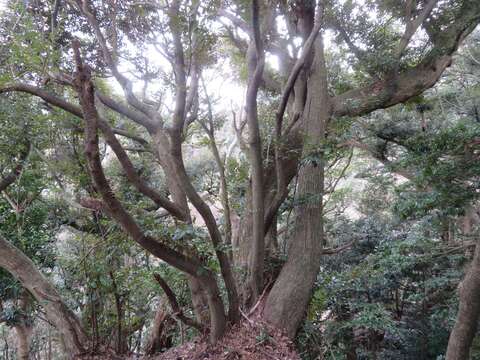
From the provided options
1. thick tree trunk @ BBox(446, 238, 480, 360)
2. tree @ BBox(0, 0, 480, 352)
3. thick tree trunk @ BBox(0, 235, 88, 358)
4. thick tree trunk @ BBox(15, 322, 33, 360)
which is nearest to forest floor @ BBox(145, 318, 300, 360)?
tree @ BBox(0, 0, 480, 352)

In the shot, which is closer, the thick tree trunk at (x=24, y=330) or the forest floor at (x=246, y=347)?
the forest floor at (x=246, y=347)

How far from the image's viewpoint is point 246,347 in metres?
2.95

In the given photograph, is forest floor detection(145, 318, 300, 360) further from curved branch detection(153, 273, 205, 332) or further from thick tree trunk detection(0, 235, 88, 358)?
thick tree trunk detection(0, 235, 88, 358)

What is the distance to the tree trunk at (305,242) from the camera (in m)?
3.42

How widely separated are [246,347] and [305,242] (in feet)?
4.51

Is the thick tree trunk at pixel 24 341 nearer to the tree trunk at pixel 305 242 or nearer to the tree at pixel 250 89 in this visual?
the tree at pixel 250 89

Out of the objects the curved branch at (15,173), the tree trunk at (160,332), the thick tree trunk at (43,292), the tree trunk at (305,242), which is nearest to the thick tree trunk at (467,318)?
the tree trunk at (305,242)

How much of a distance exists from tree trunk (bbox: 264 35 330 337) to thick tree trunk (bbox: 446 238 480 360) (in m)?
1.41

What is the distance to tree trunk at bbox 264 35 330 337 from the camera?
342 centimetres

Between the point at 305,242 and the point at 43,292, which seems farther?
the point at 305,242

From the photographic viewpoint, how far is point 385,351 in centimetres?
515

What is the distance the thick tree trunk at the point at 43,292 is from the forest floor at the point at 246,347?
85 cm

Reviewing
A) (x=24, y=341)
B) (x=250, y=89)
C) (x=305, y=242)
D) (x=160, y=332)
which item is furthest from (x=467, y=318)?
(x=24, y=341)

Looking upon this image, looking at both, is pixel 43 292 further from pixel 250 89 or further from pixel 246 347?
pixel 250 89
